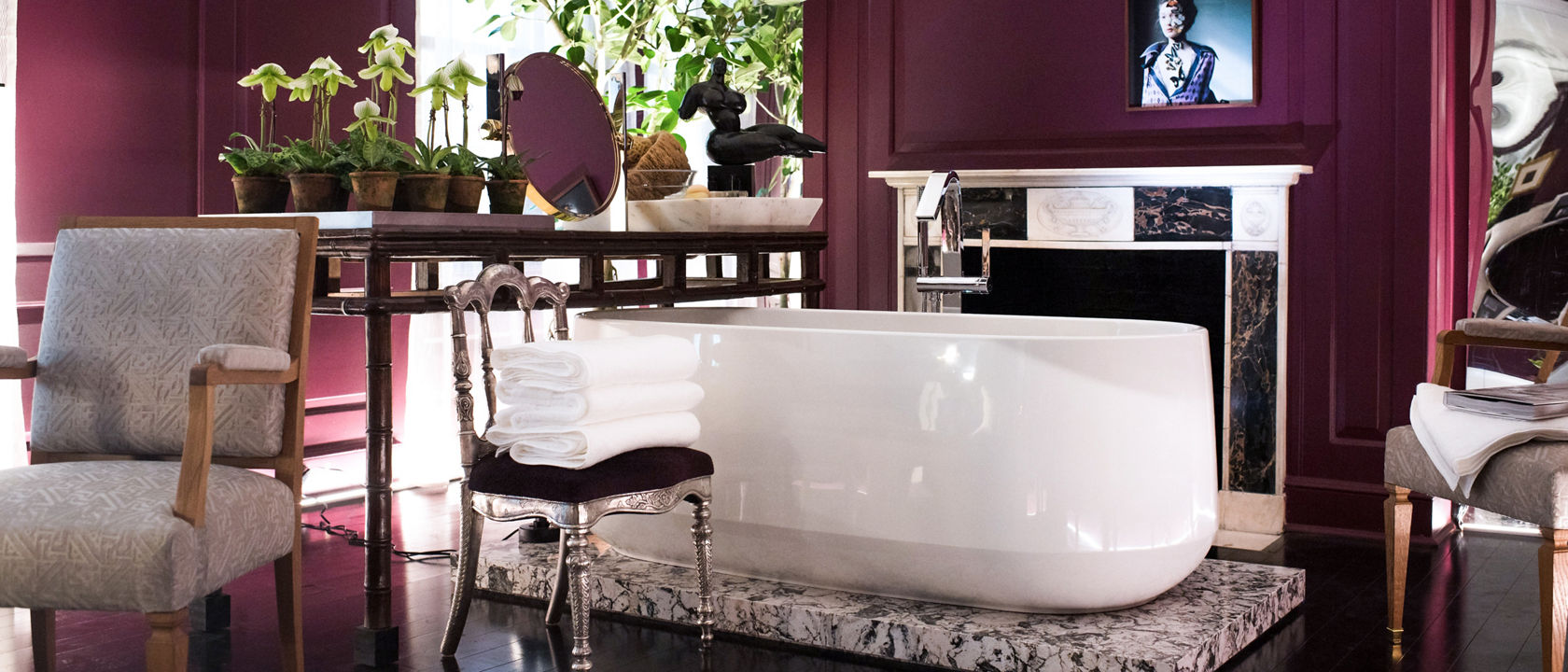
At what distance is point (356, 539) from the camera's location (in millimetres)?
3592

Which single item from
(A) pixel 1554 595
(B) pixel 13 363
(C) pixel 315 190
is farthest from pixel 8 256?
(A) pixel 1554 595

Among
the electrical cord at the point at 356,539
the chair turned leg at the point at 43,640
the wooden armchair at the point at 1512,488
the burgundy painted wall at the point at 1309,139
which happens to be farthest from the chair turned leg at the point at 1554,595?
the chair turned leg at the point at 43,640

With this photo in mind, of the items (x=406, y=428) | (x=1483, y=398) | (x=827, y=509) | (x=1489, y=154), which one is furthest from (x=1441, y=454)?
(x=406, y=428)

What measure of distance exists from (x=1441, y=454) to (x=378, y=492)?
1.95 metres

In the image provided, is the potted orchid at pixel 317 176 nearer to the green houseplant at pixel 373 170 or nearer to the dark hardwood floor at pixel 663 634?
the green houseplant at pixel 373 170

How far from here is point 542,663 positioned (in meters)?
2.52

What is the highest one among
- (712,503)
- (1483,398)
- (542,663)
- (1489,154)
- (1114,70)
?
(1114,70)

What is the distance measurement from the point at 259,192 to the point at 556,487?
1.00 metres

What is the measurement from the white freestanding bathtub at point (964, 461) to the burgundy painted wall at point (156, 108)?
2.03 metres

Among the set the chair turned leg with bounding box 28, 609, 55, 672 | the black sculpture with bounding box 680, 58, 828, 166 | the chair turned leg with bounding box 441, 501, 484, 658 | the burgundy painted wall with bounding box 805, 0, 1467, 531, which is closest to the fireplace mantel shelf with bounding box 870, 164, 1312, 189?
the burgundy painted wall with bounding box 805, 0, 1467, 531

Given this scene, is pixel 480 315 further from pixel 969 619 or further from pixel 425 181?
pixel 969 619

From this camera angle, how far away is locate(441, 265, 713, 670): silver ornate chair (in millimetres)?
2242

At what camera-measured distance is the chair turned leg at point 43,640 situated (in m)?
2.29

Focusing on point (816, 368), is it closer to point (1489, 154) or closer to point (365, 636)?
point (365, 636)
